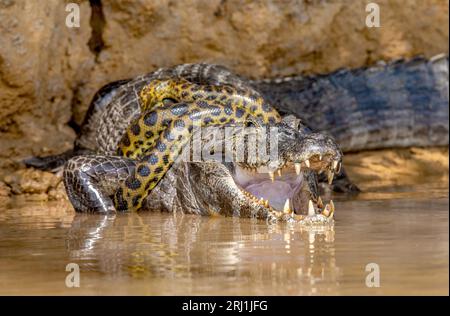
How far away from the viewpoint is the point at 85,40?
28.2ft

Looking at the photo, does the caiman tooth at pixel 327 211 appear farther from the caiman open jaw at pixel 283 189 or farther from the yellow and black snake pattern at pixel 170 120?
the yellow and black snake pattern at pixel 170 120

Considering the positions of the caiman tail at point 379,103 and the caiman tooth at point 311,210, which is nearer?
the caiman tooth at point 311,210

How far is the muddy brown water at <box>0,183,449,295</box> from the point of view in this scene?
3.55 meters

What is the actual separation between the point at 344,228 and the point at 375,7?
4949 millimetres

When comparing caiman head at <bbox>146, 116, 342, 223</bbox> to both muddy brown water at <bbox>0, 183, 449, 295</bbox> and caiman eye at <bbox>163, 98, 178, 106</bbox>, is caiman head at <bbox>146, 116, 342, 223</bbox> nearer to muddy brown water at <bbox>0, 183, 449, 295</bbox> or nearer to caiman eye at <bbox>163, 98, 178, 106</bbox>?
muddy brown water at <bbox>0, 183, 449, 295</bbox>

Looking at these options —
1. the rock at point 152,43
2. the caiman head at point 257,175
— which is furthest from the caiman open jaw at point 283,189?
the rock at point 152,43

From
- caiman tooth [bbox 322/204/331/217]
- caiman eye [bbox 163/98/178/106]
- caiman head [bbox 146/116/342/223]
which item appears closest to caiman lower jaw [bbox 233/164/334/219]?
caiman head [bbox 146/116/342/223]

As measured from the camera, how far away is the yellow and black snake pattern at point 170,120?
6652 mm

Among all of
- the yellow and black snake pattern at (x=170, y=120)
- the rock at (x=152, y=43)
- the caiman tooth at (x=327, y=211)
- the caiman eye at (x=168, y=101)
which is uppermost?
the rock at (x=152, y=43)

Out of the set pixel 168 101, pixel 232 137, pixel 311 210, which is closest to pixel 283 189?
pixel 311 210

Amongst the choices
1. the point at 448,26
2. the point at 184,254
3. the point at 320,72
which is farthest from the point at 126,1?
the point at 184,254

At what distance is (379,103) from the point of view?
32.4ft

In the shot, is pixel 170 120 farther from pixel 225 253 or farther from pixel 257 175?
pixel 225 253
